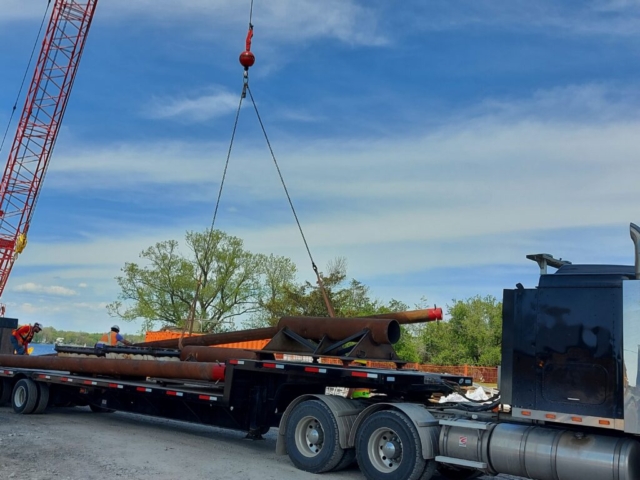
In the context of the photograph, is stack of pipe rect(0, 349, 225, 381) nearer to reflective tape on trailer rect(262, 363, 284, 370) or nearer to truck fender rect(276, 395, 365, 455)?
reflective tape on trailer rect(262, 363, 284, 370)

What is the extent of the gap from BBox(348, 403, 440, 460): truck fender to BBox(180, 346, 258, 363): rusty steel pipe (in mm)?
2799

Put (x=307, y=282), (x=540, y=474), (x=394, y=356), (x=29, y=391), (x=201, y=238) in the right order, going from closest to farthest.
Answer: (x=540, y=474) < (x=394, y=356) < (x=29, y=391) < (x=307, y=282) < (x=201, y=238)

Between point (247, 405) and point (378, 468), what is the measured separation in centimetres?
286

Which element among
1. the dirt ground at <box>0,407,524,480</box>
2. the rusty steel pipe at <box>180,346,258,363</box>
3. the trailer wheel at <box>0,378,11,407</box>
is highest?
the rusty steel pipe at <box>180,346,258,363</box>

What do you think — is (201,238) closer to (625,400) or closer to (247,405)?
(247,405)

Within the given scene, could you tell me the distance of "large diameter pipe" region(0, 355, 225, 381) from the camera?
35.7 ft

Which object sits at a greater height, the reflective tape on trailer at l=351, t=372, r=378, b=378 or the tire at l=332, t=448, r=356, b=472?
the reflective tape on trailer at l=351, t=372, r=378, b=378

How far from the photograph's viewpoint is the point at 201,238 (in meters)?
52.5

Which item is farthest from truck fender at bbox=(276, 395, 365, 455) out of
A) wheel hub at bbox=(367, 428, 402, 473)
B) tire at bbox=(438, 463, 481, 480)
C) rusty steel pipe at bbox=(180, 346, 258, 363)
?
rusty steel pipe at bbox=(180, 346, 258, 363)

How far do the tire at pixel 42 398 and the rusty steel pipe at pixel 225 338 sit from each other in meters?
2.18

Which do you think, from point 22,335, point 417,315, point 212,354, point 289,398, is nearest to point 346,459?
point 289,398

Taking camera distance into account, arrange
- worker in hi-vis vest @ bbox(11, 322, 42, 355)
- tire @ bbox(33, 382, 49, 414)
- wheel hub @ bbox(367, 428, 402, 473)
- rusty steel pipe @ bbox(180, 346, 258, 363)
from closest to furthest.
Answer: wheel hub @ bbox(367, 428, 402, 473) → rusty steel pipe @ bbox(180, 346, 258, 363) → tire @ bbox(33, 382, 49, 414) → worker in hi-vis vest @ bbox(11, 322, 42, 355)

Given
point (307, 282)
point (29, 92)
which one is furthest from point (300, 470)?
point (29, 92)

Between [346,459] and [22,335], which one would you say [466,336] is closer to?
[22,335]
